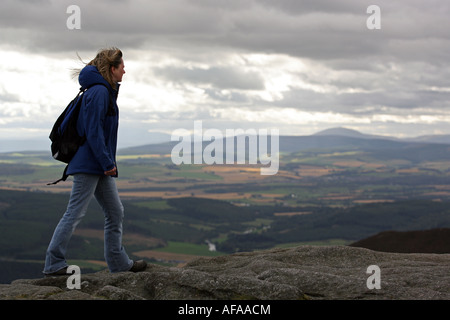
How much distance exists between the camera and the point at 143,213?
636 ft

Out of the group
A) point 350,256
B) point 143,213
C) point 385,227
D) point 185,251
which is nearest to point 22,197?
point 143,213

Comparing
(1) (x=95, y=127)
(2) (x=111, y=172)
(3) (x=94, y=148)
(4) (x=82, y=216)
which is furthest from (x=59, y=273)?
(1) (x=95, y=127)

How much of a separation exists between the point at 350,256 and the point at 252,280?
187 inches

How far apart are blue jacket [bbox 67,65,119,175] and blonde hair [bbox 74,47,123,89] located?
Result: 0.40 feet

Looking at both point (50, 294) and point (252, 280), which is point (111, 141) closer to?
point (50, 294)

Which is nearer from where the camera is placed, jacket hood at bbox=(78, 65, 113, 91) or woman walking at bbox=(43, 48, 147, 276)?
woman walking at bbox=(43, 48, 147, 276)

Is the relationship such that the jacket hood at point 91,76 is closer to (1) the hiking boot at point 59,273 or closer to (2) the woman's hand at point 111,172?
(2) the woman's hand at point 111,172

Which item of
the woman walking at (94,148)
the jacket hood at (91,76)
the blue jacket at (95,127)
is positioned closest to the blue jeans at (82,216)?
the woman walking at (94,148)

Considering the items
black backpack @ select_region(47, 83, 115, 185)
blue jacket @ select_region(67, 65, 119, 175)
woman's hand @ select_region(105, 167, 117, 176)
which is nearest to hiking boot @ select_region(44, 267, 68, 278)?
black backpack @ select_region(47, 83, 115, 185)

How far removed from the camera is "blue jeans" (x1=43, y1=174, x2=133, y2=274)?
9.98 m

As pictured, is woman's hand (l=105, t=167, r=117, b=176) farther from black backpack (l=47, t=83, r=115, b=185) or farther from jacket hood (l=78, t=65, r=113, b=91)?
jacket hood (l=78, t=65, r=113, b=91)

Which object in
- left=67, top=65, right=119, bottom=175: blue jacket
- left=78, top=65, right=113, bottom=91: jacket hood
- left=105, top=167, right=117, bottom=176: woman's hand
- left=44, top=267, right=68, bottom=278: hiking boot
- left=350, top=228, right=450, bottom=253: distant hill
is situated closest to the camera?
left=67, top=65, right=119, bottom=175: blue jacket

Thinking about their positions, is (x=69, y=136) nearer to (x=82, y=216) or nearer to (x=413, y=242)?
(x=82, y=216)

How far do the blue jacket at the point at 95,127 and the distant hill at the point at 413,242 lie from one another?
16123 mm
